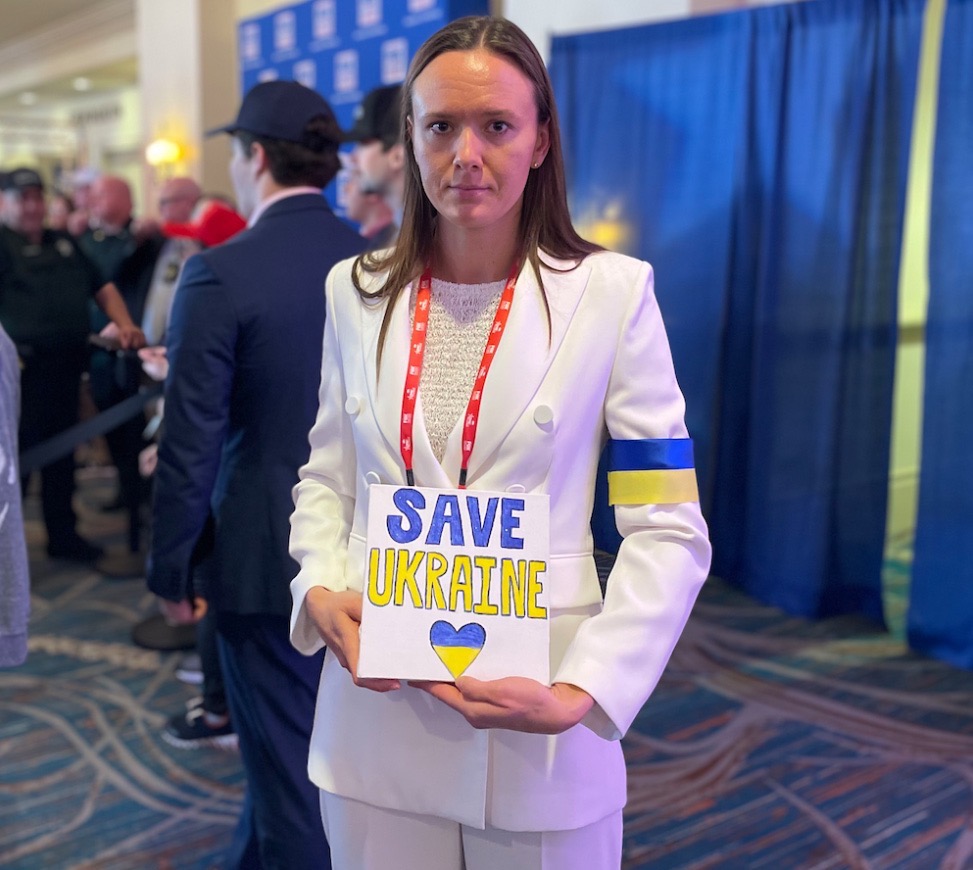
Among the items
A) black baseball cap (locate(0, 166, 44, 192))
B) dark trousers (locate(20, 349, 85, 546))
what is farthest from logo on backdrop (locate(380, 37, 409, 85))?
dark trousers (locate(20, 349, 85, 546))

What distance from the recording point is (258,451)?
1813 millimetres

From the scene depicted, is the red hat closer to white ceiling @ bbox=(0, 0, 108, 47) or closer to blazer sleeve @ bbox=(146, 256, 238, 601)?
blazer sleeve @ bbox=(146, 256, 238, 601)

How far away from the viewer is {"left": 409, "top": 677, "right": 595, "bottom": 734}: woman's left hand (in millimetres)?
945

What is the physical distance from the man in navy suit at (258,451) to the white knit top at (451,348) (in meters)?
0.70

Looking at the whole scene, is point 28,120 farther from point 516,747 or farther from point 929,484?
point 516,747

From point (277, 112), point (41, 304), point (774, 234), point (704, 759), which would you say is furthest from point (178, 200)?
point (704, 759)

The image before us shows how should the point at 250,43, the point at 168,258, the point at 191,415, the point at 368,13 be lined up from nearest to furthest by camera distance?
the point at 191,415 → the point at 168,258 → the point at 368,13 → the point at 250,43

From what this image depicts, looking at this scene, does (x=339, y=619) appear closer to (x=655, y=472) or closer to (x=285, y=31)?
(x=655, y=472)

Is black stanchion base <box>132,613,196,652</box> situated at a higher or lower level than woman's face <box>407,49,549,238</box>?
lower

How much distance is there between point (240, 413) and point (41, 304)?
2999 millimetres

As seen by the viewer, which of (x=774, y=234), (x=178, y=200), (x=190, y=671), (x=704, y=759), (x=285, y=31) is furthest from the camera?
(x=285, y=31)

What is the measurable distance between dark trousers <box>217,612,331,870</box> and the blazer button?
0.98 m

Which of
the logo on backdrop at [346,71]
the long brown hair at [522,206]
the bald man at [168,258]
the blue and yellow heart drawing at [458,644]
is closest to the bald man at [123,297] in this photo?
the bald man at [168,258]

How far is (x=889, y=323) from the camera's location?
12.6 ft
